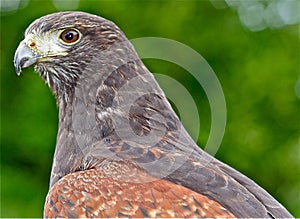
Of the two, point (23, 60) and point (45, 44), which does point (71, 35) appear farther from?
point (23, 60)

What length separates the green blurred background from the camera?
32.5 ft

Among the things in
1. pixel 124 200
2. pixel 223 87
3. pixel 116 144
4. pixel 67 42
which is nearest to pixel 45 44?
pixel 67 42

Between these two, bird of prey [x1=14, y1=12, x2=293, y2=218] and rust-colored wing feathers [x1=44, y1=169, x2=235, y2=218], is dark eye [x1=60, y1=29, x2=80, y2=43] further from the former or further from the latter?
rust-colored wing feathers [x1=44, y1=169, x2=235, y2=218]

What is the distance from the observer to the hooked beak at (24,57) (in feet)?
16.5

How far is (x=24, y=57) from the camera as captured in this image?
199 inches

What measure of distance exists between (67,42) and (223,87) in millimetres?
5112

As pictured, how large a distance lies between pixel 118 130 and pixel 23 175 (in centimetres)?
528

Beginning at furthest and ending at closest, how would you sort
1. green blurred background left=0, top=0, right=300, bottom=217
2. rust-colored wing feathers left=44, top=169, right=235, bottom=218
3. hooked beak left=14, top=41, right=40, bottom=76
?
green blurred background left=0, top=0, right=300, bottom=217 → hooked beak left=14, top=41, right=40, bottom=76 → rust-colored wing feathers left=44, top=169, right=235, bottom=218

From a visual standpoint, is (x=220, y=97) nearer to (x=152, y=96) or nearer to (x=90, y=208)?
(x=152, y=96)

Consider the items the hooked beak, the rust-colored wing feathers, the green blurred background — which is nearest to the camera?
the rust-colored wing feathers

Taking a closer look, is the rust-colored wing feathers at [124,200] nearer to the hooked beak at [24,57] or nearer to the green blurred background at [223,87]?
the hooked beak at [24,57]

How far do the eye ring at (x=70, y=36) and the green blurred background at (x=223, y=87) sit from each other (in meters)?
4.68

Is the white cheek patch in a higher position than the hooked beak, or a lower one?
higher

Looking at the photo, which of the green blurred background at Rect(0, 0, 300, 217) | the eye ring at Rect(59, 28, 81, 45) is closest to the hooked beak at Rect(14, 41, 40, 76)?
the eye ring at Rect(59, 28, 81, 45)
